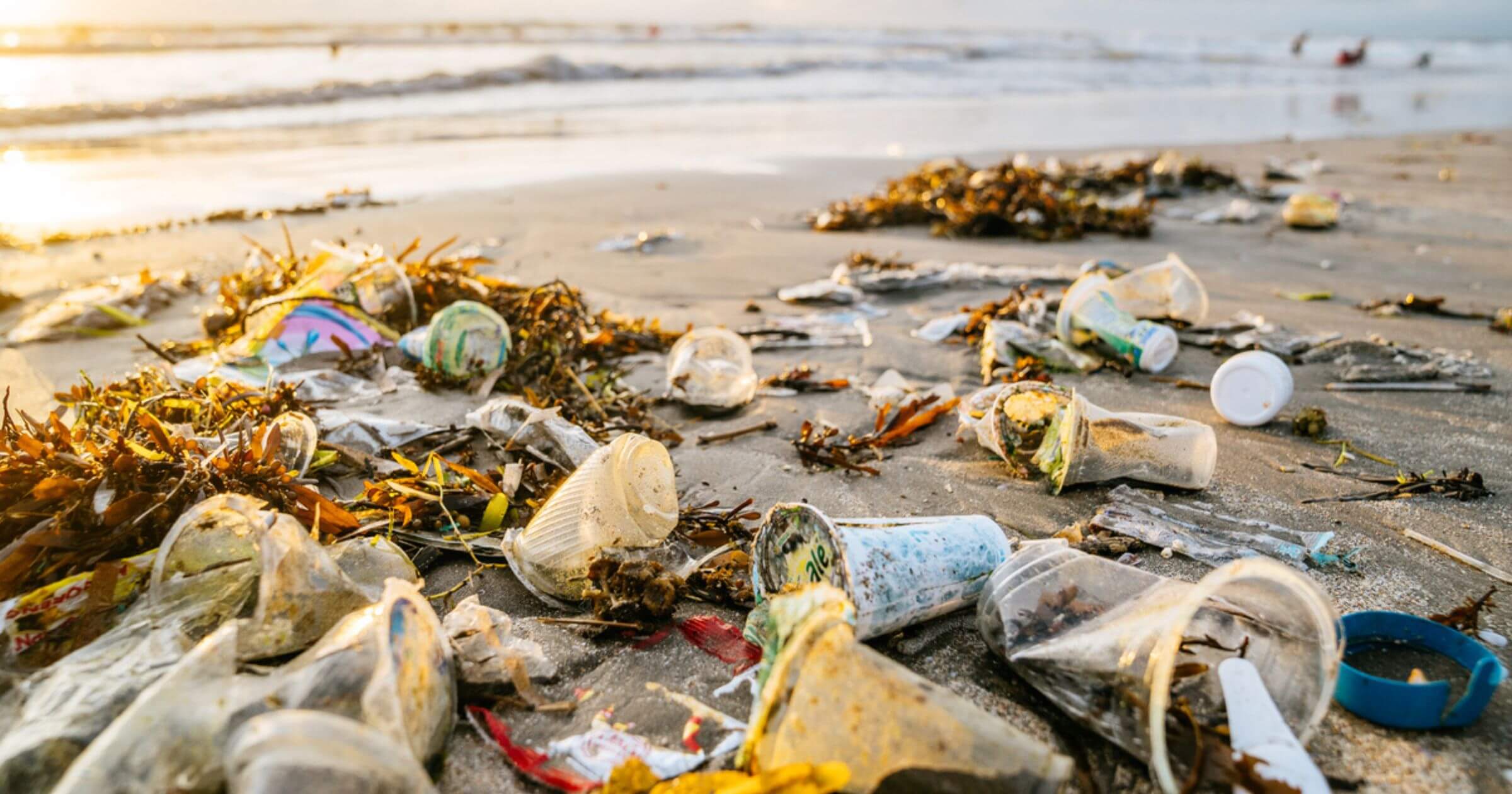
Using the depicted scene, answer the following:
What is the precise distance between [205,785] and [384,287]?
3.09 m

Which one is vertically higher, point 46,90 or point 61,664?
point 46,90

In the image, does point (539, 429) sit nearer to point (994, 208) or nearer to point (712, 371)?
point (712, 371)

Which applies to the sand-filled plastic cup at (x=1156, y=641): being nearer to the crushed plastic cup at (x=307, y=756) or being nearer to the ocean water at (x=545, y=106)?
the crushed plastic cup at (x=307, y=756)

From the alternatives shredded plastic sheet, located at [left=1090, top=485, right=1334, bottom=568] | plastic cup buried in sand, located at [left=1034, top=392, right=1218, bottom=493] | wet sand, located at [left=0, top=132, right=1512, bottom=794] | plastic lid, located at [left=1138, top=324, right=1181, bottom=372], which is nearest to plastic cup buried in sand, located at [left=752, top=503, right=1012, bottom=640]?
wet sand, located at [left=0, top=132, right=1512, bottom=794]

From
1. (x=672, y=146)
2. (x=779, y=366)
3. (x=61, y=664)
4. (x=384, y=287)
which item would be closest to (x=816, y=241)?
(x=779, y=366)

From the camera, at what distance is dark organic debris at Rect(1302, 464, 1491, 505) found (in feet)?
8.34

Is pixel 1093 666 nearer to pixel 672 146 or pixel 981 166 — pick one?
pixel 981 166

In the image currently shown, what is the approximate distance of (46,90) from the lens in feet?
41.5

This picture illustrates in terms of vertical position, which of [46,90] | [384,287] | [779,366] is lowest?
[779,366]

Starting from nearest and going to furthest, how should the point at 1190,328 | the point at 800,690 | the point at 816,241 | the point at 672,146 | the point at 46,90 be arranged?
the point at 800,690 → the point at 1190,328 → the point at 816,241 → the point at 672,146 → the point at 46,90

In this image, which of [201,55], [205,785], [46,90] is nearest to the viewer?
[205,785]

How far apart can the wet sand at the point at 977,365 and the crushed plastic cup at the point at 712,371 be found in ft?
0.30

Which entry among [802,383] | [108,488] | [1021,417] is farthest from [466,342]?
[1021,417]

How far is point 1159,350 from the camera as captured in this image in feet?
11.8
